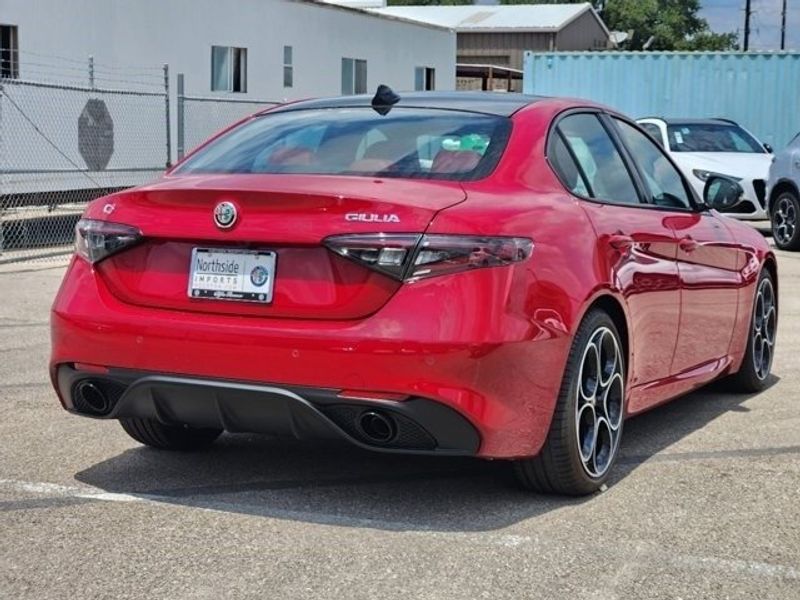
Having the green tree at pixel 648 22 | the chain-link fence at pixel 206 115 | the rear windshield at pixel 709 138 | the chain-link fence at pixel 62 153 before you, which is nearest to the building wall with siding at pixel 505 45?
the green tree at pixel 648 22

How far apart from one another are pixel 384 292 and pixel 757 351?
333 centimetres

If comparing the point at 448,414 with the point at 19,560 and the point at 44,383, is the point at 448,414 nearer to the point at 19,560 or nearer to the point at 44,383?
the point at 19,560

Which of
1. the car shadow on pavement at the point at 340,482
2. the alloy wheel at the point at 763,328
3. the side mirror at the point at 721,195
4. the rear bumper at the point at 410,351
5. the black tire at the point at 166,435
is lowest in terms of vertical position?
the car shadow on pavement at the point at 340,482

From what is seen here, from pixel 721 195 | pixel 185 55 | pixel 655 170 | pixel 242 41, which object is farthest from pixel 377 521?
pixel 242 41

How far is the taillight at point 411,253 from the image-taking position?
4.19 m

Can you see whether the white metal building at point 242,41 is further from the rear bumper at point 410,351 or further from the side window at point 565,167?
the rear bumper at point 410,351

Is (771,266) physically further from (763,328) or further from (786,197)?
(786,197)

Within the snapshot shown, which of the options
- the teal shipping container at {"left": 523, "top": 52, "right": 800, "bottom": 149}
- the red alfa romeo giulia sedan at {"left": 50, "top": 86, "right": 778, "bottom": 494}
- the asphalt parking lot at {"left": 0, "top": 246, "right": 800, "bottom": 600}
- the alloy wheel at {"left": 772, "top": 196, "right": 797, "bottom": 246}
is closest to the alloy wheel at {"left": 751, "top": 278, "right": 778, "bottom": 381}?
the asphalt parking lot at {"left": 0, "top": 246, "right": 800, "bottom": 600}

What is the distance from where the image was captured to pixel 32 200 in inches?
612

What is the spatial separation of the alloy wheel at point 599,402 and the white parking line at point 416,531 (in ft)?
1.89

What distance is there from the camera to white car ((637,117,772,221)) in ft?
56.3

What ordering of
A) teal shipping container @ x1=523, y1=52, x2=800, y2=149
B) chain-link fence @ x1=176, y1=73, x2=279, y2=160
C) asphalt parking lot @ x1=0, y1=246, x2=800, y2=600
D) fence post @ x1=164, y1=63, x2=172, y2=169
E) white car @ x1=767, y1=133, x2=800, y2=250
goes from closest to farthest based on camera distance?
asphalt parking lot @ x1=0, y1=246, x2=800, y2=600
white car @ x1=767, y1=133, x2=800, y2=250
fence post @ x1=164, y1=63, x2=172, y2=169
chain-link fence @ x1=176, y1=73, x2=279, y2=160
teal shipping container @ x1=523, y1=52, x2=800, y2=149

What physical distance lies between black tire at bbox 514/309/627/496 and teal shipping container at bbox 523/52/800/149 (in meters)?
19.5

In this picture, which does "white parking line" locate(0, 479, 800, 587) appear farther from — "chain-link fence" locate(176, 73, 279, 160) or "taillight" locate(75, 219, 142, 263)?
"chain-link fence" locate(176, 73, 279, 160)
